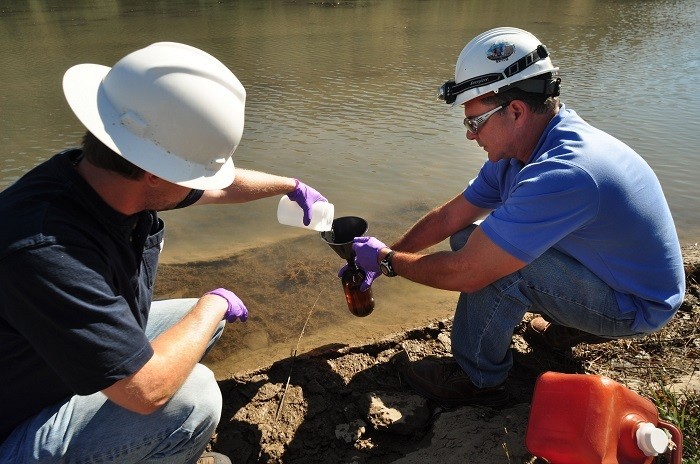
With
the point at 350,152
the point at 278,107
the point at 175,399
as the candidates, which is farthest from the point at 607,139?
the point at 278,107

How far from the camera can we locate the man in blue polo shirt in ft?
6.73

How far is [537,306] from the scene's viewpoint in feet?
7.97

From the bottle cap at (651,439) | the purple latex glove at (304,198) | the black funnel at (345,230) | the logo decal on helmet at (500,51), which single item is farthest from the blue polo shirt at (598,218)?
the purple latex glove at (304,198)

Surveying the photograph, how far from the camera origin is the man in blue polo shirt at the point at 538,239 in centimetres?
205

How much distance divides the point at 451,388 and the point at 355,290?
726 mm

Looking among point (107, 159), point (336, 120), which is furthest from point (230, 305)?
point (336, 120)

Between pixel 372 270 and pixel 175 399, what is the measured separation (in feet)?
3.96

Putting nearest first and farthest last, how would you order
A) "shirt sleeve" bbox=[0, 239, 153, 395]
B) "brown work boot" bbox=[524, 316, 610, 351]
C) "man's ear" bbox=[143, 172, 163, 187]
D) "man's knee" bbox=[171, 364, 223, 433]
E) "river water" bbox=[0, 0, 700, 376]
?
"shirt sleeve" bbox=[0, 239, 153, 395] < "man's ear" bbox=[143, 172, 163, 187] < "man's knee" bbox=[171, 364, 223, 433] < "brown work boot" bbox=[524, 316, 610, 351] < "river water" bbox=[0, 0, 700, 376]

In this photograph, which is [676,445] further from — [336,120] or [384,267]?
[336,120]

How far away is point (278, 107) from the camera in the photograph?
750 centimetres

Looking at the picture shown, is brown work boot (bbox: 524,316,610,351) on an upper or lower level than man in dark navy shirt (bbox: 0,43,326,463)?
lower

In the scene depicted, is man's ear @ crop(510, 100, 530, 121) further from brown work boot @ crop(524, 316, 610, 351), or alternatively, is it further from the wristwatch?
brown work boot @ crop(524, 316, 610, 351)

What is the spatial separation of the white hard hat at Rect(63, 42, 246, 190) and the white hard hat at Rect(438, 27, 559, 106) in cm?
119

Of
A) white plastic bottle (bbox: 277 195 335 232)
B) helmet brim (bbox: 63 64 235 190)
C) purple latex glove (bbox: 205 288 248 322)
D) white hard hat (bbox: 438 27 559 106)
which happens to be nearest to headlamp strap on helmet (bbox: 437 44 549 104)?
white hard hat (bbox: 438 27 559 106)
